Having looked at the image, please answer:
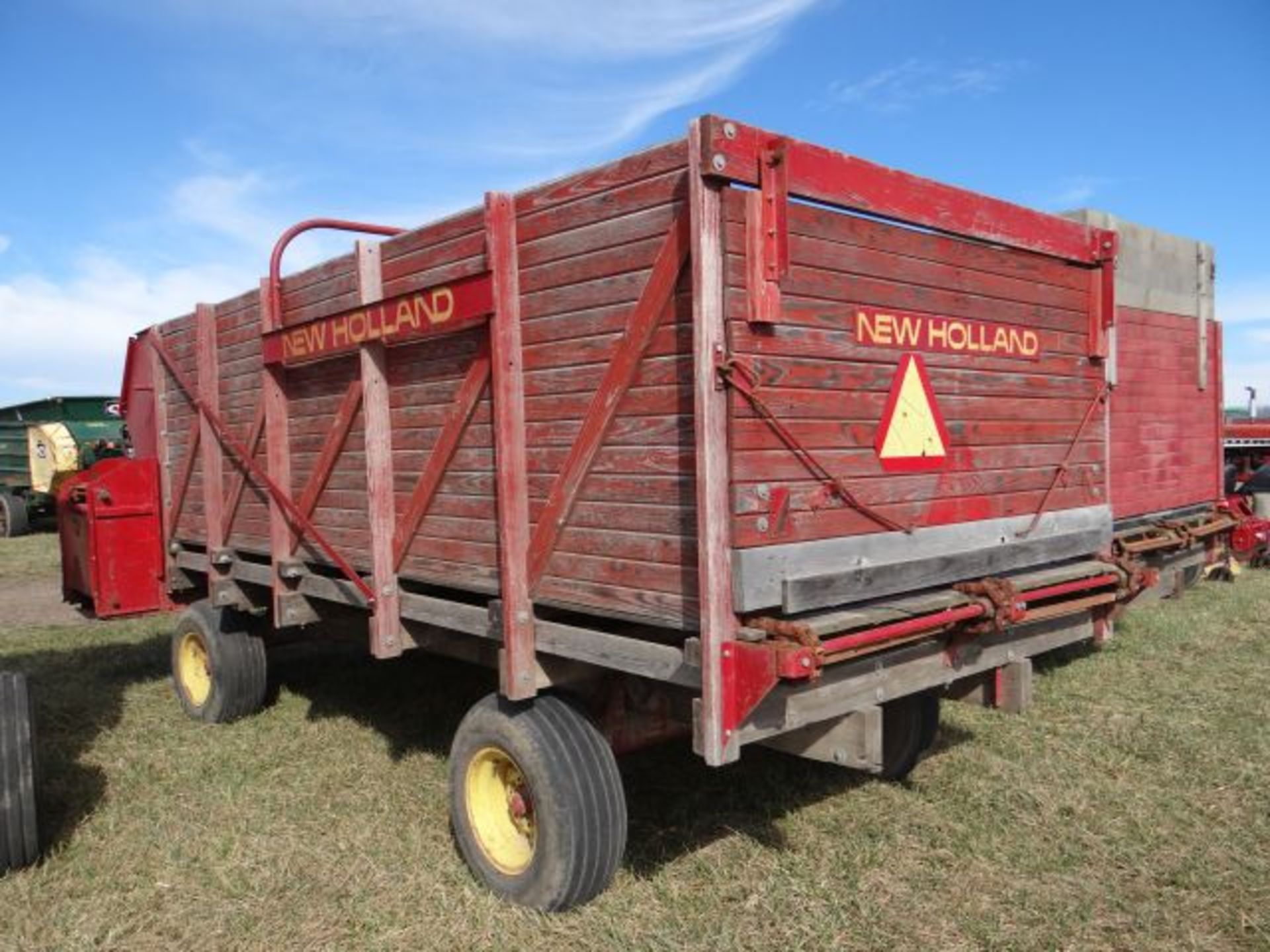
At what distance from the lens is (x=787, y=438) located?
310 cm

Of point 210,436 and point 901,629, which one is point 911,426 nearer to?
point 901,629

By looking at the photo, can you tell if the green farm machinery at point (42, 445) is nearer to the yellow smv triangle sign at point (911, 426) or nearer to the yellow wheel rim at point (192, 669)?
the yellow wheel rim at point (192, 669)

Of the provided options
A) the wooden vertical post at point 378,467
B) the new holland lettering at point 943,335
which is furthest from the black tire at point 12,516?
the new holland lettering at point 943,335

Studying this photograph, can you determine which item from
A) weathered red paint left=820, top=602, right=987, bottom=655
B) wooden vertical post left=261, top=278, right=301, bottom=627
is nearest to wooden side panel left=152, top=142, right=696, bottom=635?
weathered red paint left=820, top=602, right=987, bottom=655

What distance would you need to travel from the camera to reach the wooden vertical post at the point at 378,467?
14.1 feet

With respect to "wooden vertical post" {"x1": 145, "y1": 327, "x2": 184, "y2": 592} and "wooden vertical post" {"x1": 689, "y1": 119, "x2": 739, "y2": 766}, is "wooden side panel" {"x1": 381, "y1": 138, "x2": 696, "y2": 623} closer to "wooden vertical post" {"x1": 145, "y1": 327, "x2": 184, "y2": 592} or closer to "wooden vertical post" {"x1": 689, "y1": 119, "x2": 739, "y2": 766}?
"wooden vertical post" {"x1": 689, "y1": 119, "x2": 739, "y2": 766}

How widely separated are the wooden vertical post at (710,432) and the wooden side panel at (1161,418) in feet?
17.6

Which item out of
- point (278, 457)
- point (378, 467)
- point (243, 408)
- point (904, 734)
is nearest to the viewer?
point (378, 467)

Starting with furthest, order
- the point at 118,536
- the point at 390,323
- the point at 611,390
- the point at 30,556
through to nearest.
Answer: the point at 30,556 → the point at 118,536 → the point at 390,323 → the point at 611,390

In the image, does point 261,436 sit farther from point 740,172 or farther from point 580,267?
point 740,172

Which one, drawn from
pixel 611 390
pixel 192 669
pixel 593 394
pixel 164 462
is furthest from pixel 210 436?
pixel 611 390

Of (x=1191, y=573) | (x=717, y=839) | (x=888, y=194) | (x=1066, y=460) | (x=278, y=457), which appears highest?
(x=888, y=194)

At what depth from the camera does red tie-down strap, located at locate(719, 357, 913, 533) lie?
116 inches

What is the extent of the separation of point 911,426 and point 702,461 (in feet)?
3.50
